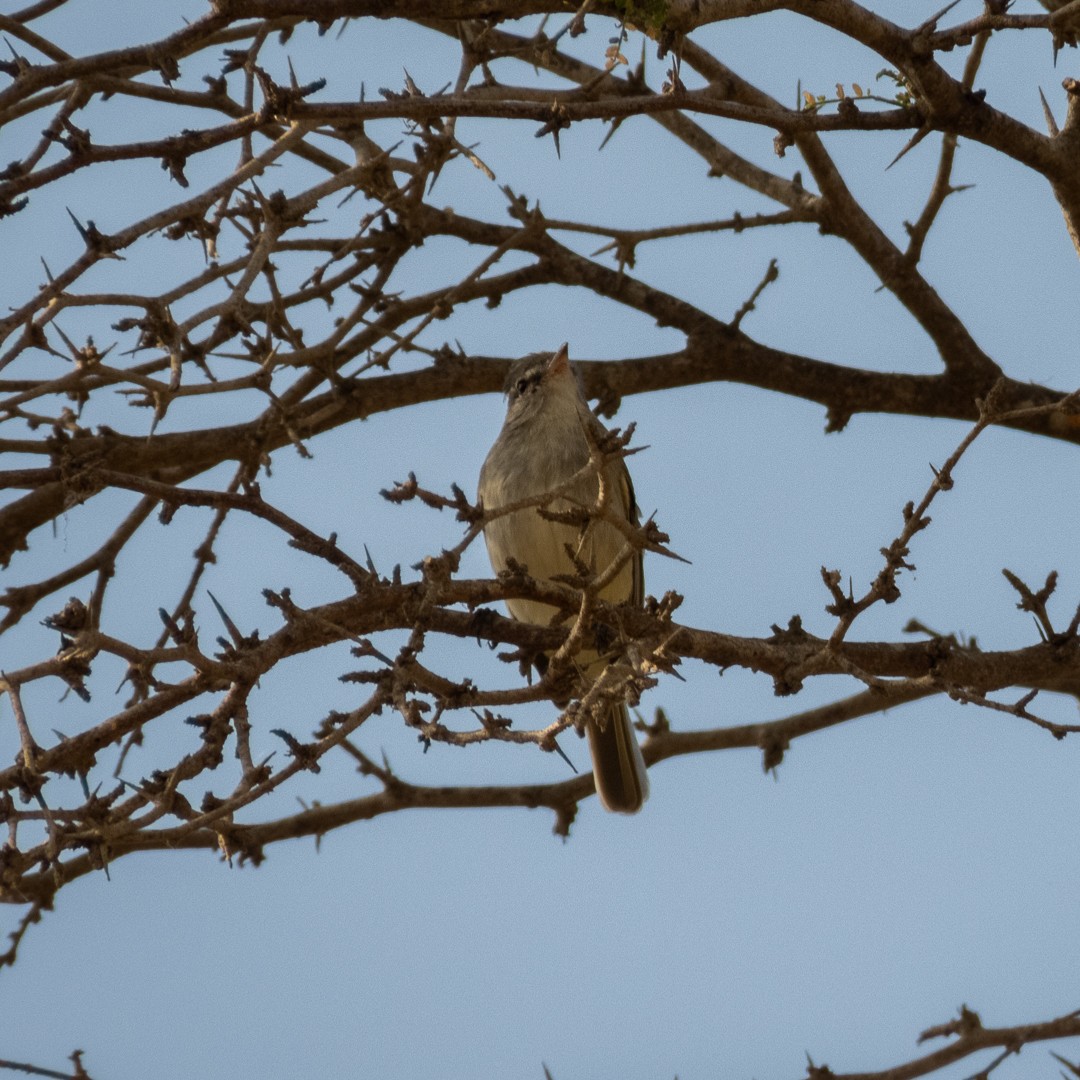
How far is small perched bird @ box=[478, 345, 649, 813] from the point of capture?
7344mm

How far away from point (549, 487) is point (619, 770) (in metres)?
1.37

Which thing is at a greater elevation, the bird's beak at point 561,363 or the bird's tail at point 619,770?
the bird's beak at point 561,363

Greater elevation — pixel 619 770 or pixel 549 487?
pixel 549 487

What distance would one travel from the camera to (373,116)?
4.06m

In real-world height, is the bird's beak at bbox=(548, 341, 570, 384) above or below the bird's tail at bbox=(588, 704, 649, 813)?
above

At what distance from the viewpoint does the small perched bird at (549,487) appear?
7344mm

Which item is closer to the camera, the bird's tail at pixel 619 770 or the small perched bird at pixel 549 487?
the small perched bird at pixel 549 487

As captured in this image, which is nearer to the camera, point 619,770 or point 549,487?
point 549,487

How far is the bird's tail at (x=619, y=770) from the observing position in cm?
754

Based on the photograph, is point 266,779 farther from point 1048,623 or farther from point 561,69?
point 561,69

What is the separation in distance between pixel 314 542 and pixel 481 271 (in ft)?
8.30

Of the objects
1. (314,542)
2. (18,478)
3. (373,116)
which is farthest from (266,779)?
(373,116)

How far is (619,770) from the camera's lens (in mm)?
7559

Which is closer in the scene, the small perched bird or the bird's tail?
the small perched bird
